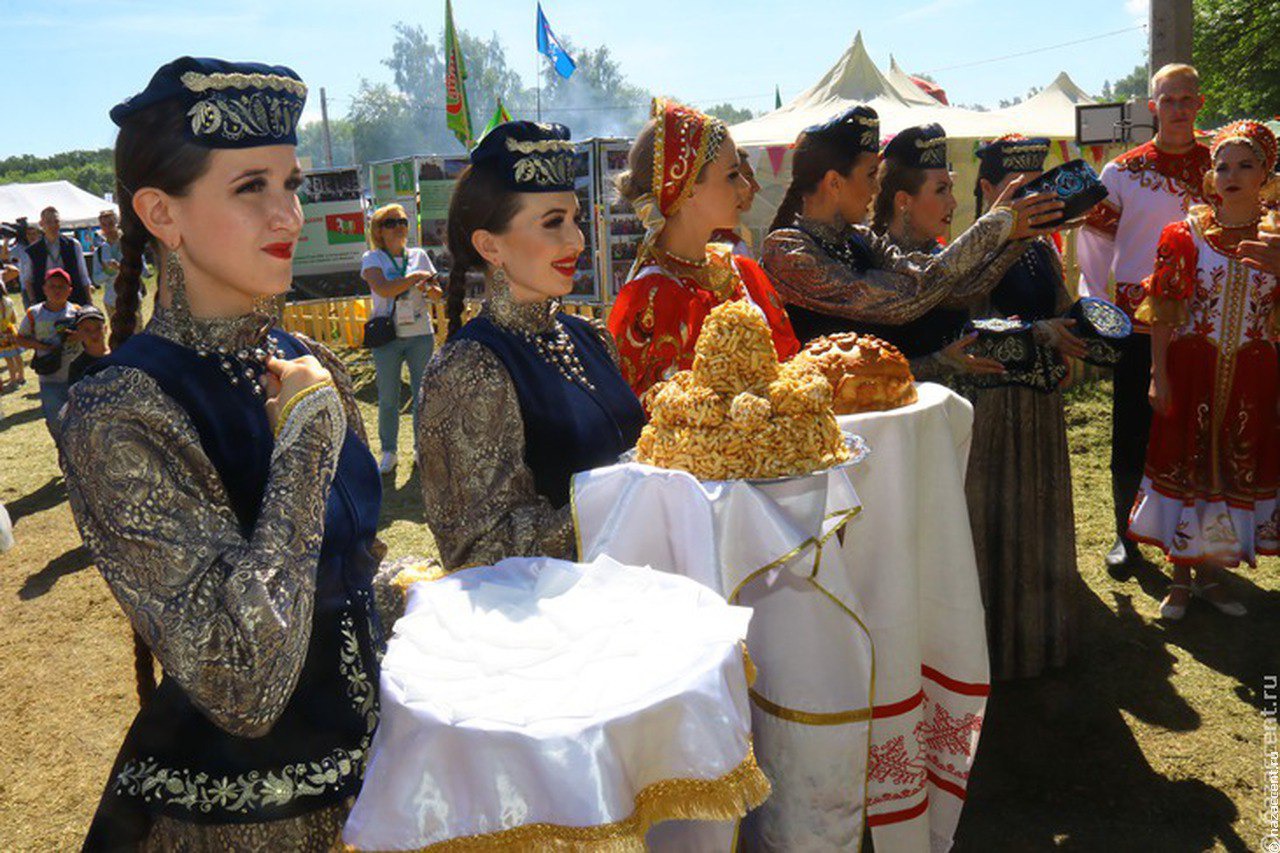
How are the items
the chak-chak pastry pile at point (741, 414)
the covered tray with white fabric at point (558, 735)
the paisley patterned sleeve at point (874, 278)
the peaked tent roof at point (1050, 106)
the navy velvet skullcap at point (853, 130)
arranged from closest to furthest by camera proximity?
the covered tray with white fabric at point (558, 735)
the chak-chak pastry pile at point (741, 414)
the paisley patterned sleeve at point (874, 278)
the navy velvet skullcap at point (853, 130)
the peaked tent roof at point (1050, 106)

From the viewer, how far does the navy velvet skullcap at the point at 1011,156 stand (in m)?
4.69

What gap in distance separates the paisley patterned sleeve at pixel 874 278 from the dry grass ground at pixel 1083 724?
1971 millimetres

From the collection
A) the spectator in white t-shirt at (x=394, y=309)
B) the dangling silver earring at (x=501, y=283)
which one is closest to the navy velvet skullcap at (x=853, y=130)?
the dangling silver earring at (x=501, y=283)

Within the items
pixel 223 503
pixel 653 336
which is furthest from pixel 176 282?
pixel 653 336

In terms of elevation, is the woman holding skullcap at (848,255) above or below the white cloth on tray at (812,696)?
above

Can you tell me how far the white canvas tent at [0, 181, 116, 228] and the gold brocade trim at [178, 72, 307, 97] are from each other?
119 ft

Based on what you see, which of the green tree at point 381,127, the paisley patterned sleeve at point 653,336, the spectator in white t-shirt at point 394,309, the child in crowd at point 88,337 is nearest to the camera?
the paisley patterned sleeve at point 653,336

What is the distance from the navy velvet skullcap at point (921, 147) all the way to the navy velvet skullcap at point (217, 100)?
3.41m

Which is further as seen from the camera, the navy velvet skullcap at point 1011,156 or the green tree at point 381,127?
the green tree at point 381,127

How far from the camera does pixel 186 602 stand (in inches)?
59.2

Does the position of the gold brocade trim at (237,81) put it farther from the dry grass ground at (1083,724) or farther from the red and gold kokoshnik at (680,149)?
the dry grass ground at (1083,724)

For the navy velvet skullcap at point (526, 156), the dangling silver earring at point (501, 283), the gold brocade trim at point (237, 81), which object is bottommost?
the dangling silver earring at point (501, 283)

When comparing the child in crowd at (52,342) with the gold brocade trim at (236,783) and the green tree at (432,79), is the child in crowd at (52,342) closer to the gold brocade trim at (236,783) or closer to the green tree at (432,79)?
the gold brocade trim at (236,783)

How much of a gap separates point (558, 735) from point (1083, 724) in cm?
370
